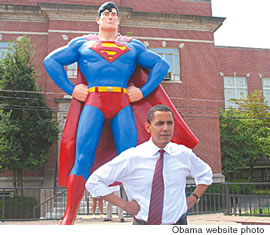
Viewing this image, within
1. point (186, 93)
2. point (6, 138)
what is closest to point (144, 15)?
point (186, 93)

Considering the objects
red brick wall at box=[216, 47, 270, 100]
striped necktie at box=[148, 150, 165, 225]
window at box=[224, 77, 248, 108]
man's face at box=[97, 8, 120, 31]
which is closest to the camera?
striped necktie at box=[148, 150, 165, 225]

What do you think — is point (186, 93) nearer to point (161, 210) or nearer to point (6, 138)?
point (6, 138)

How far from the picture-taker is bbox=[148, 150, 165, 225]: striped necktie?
6.64 ft

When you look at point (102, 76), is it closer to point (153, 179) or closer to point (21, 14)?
point (153, 179)

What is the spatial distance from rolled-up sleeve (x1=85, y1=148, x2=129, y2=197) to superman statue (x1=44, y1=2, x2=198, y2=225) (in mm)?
1535

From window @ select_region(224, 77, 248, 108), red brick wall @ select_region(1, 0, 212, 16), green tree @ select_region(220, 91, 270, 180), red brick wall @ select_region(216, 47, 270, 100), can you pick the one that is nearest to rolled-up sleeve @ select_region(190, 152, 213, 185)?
red brick wall @ select_region(1, 0, 212, 16)

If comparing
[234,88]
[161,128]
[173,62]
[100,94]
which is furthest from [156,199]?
[234,88]

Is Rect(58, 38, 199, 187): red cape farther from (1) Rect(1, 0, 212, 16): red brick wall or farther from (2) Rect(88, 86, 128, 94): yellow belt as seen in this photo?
(1) Rect(1, 0, 212, 16): red brick wall

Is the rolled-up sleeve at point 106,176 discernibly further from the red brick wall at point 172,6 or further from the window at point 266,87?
the window at point 266,87

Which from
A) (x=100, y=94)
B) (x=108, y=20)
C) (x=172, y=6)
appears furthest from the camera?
(x=172, y=6)

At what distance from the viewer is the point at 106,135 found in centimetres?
401

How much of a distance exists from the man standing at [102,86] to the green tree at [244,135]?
14235 millimetres

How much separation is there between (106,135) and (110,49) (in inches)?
43.8
